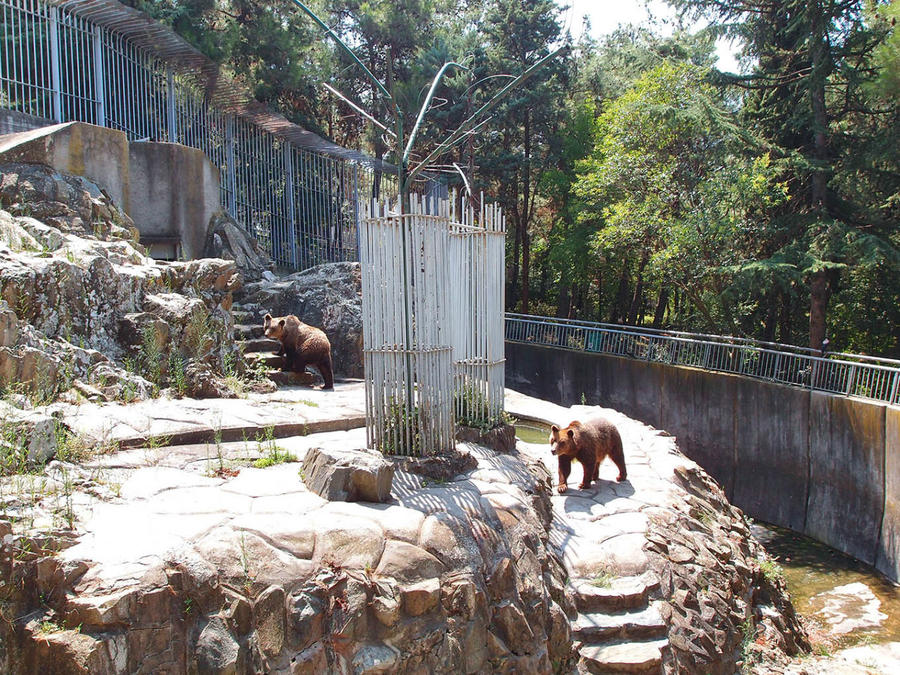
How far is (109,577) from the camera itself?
4.25 m

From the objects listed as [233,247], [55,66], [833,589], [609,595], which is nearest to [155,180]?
[233,247]

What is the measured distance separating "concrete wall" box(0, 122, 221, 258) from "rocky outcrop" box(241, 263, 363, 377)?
169 cm

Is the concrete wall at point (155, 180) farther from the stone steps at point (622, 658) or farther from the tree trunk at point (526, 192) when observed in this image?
the tree trunk at point (526, 192)

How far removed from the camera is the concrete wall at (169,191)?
43.4ft

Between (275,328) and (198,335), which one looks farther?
(275,328)

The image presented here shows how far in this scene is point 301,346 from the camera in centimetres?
1095

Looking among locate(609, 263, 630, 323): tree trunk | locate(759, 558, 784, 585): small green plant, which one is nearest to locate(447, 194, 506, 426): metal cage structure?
locate(759, 558, 784, 585): small green plant

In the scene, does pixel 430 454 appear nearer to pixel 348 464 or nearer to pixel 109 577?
pixel 348 464

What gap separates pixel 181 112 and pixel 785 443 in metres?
14.4

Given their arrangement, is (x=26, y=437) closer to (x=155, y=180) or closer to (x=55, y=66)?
(x=55, y=66)

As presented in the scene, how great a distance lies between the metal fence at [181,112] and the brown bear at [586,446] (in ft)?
19.8

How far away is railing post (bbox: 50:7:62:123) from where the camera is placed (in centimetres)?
1173

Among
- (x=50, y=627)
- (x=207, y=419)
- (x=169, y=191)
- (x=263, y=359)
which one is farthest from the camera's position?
(x=169, y=191)

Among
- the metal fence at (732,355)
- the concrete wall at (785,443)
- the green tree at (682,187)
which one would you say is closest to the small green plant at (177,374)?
the concrete wall at (785,443)
